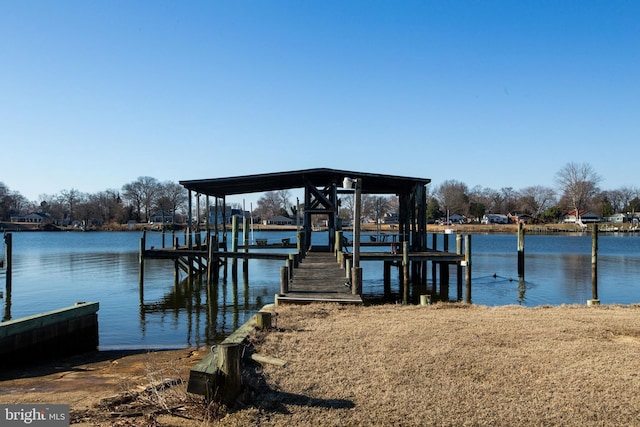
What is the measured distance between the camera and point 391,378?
232 inches

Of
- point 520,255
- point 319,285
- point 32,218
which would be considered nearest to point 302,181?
point 319,285

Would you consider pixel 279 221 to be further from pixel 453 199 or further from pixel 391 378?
pixel 391 378

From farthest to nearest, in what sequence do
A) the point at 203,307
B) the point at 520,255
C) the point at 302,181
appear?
the point at 520,255 < the point at 302,181 < the point at 203,307

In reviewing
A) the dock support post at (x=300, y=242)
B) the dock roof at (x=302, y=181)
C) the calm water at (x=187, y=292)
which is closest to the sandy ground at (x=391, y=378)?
the calm water at (x=187, y=292)

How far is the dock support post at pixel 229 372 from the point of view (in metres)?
5.25

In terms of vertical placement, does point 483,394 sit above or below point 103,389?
above

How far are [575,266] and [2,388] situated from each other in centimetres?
3455

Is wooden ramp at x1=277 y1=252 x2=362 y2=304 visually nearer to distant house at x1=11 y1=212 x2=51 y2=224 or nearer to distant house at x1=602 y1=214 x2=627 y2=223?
distant house at x1=602 y1=214 x2=627 y2=223

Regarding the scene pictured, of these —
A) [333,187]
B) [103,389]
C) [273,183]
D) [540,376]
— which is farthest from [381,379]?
[273,183]

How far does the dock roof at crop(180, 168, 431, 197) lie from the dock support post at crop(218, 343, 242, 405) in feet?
53.3

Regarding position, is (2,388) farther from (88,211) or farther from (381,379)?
(88,211)

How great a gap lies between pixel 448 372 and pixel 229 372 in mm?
2823

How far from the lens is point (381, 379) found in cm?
586

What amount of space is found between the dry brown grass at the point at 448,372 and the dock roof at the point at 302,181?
12841 mm
